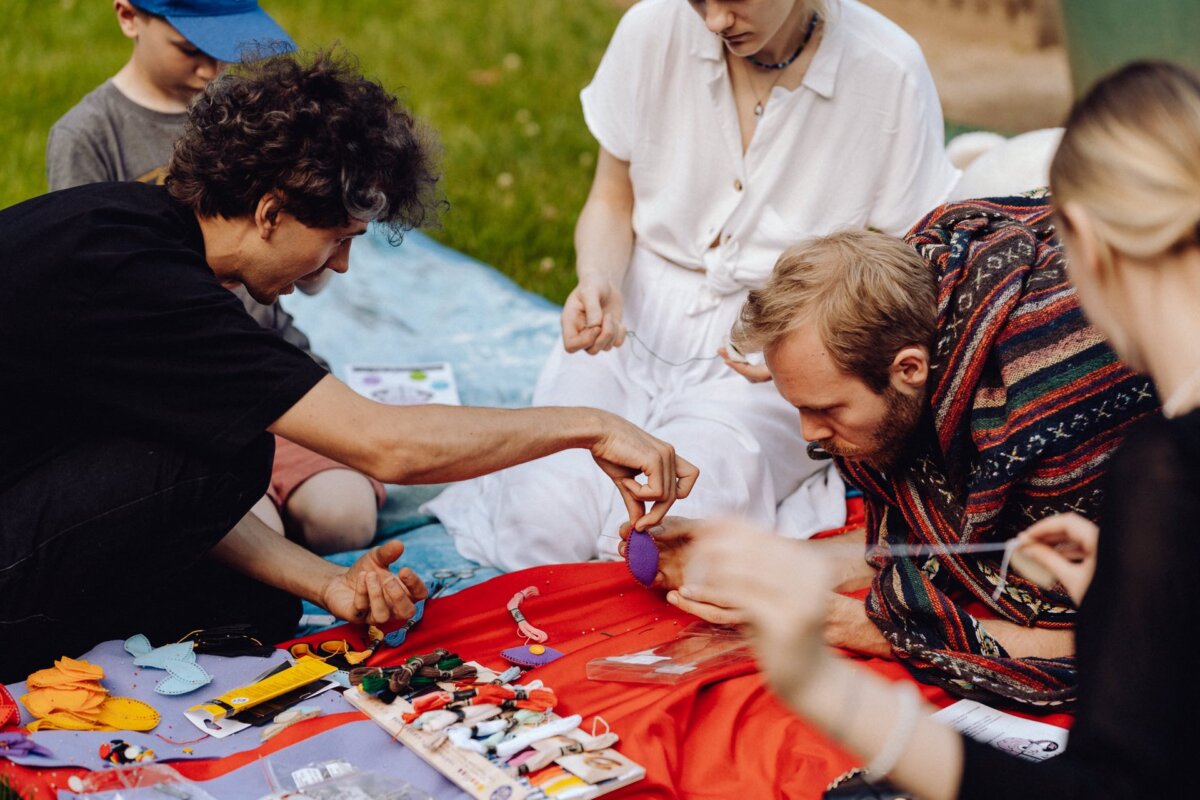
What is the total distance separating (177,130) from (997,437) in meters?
2.57

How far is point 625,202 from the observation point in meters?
3.95

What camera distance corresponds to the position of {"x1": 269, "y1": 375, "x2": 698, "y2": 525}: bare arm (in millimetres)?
2539

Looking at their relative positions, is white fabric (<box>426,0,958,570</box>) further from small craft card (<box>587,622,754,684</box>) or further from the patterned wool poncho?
the patterned wool poncho

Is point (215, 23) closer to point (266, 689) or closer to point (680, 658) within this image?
point (266, 689)

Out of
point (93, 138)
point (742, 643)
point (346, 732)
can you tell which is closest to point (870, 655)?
point (742, 643)

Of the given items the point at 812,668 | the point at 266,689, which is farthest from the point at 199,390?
the point at 812,668

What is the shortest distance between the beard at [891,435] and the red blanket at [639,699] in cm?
46

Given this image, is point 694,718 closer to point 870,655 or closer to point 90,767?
point 870,655

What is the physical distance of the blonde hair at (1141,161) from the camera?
162 cm

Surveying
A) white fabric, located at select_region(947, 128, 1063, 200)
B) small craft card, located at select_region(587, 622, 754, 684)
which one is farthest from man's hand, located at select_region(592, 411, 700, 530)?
white fabric, located at select_region(947, 128, 1063, 200)

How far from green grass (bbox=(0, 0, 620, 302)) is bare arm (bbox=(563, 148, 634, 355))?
1.42 meters

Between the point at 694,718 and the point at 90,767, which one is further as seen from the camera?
the point at 694,718

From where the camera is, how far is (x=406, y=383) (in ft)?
14.4

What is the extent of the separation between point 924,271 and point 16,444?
195cm
